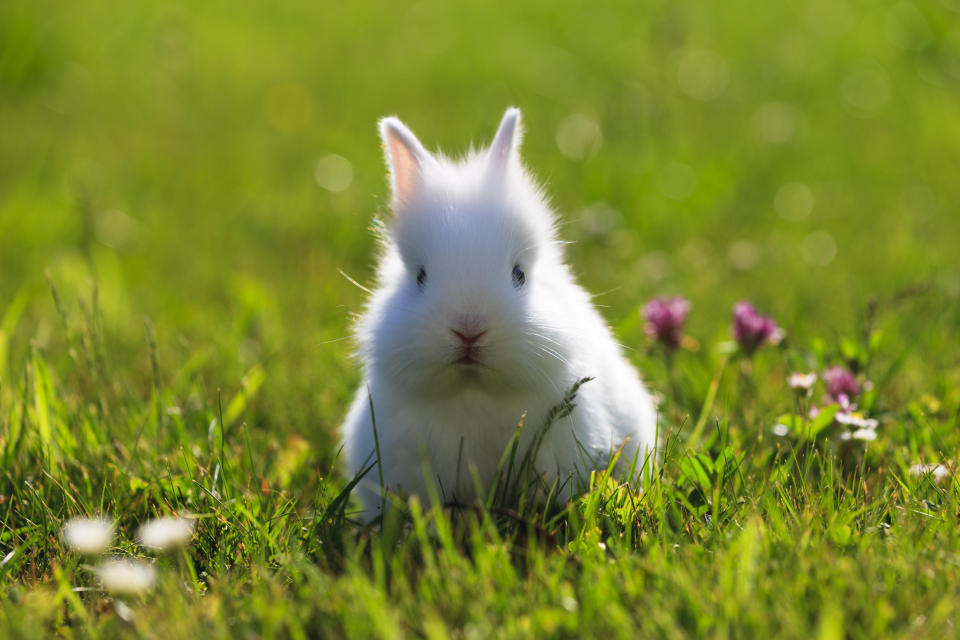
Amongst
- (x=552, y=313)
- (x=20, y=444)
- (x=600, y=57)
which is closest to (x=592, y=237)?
(x=552, y=313)

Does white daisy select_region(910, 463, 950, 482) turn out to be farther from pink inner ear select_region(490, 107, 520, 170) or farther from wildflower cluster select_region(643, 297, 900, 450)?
pink inner ear select_region(490, 107, 520, 170)

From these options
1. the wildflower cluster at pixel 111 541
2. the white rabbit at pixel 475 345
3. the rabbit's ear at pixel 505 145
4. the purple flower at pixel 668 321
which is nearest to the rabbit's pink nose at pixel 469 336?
the white rabbit at pixel 475 345

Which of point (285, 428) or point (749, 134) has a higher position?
point (749, 134)

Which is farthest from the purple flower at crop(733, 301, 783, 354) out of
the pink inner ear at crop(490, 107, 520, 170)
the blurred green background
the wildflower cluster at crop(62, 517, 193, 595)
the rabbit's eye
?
the wildflower cluster at crop(62, 517, 193, 595)

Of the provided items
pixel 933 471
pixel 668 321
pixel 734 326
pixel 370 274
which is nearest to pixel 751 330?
pixel 734 326

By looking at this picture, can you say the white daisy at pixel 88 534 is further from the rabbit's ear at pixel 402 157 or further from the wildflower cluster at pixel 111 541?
the rabbit's ear at pixel 402 157

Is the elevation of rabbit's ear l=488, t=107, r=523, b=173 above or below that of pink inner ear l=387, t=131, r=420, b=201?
above

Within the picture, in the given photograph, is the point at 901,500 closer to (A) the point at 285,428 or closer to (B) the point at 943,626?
(B) the point at 943,626
